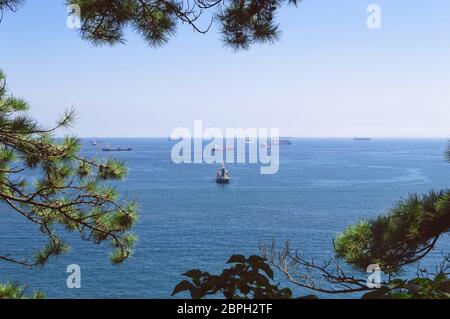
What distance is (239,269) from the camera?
948 millimetres

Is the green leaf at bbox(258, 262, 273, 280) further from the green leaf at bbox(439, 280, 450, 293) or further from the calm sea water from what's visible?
the calm sea water

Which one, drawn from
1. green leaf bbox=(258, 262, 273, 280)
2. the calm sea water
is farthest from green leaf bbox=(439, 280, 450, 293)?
the calm sea water

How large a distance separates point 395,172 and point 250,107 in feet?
85.1

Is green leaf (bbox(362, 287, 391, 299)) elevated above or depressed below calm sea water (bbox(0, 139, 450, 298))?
above

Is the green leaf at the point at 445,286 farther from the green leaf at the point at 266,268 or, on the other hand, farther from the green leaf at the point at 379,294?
the green leaf at the point at 266,268

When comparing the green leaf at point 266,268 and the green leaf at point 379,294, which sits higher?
the green leaf at point 266,268

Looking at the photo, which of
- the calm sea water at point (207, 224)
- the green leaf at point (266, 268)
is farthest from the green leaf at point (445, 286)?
the calm sea water at point (207, 224)

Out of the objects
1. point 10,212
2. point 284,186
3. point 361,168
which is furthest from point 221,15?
point 361,168

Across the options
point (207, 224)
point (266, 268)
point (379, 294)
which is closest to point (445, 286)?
point (379, 294)

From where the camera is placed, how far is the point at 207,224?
81.7 feet

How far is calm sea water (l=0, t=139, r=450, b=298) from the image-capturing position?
1878 cm

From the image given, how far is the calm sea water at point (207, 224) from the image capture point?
61.6 ft

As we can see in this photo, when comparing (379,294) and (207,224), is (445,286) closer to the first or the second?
(379,294)
